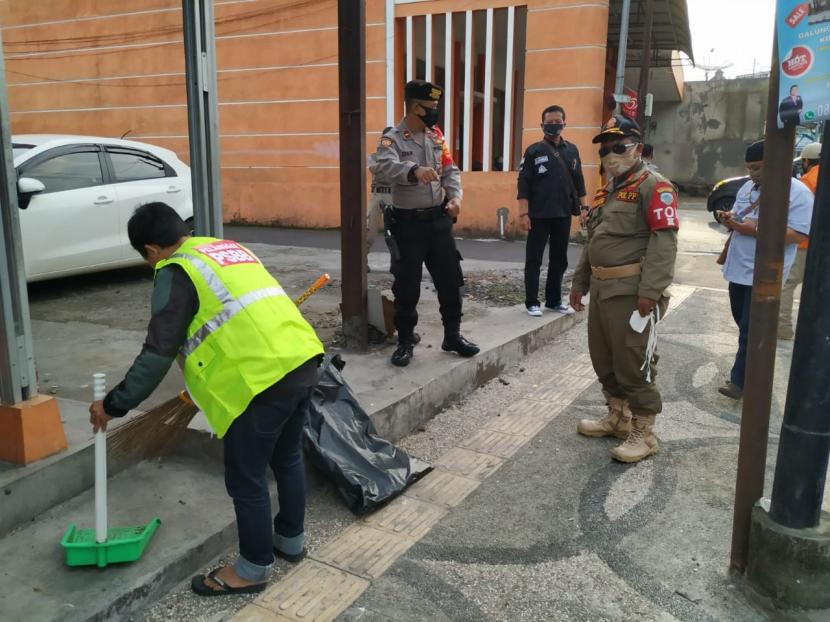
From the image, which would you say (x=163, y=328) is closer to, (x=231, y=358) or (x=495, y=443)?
(x=231, y=358)

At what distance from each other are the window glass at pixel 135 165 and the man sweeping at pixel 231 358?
186 inches

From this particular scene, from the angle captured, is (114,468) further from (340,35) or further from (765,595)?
(340,35)

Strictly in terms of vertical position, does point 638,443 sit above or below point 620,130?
below

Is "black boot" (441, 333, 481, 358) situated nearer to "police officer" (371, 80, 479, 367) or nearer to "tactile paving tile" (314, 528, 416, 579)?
"police officer" (371, 80, 479, 367)

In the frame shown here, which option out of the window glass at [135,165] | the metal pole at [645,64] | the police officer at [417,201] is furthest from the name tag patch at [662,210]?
the metal pole at [645,64]

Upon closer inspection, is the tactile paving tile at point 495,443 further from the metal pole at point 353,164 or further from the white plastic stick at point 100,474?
the white plastic stick at point 100,474

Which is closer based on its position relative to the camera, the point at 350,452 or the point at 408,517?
the point at 408,517

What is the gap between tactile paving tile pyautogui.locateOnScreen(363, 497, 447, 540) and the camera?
10.2 ft

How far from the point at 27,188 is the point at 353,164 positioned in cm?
287

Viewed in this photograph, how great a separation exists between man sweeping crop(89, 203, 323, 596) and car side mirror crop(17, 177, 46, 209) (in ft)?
12.6

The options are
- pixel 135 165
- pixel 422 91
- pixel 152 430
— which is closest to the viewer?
pixel 152 430

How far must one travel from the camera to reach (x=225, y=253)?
247 centimetres

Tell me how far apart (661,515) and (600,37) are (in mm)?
9984

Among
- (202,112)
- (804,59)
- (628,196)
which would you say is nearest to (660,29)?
(628,196)
